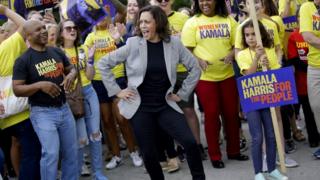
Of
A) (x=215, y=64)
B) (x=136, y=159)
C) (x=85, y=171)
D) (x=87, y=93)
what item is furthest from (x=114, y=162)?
(x=215, y=64)

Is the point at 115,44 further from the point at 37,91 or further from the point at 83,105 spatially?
the point at 37,91

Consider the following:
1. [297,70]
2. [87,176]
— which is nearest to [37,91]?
[87,176]

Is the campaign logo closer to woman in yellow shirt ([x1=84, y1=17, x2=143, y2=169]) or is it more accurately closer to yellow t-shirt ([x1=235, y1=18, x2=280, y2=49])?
yellow t-shirt ([x1=235, y1=18, x2=280, y2=49])

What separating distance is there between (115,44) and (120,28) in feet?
0.71

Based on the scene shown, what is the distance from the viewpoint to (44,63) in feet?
17.5

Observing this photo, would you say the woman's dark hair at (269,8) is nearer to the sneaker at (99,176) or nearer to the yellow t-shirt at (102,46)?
the yellow t-shirt at (102,46)

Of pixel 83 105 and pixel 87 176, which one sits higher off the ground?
pixel 83 105

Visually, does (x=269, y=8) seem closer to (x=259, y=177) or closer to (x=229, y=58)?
(x=229, y=58)

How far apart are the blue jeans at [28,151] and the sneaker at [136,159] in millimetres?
1712

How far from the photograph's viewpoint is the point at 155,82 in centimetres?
535

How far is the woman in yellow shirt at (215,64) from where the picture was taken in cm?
661

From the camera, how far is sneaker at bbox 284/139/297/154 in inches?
275

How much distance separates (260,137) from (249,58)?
0.84 meters

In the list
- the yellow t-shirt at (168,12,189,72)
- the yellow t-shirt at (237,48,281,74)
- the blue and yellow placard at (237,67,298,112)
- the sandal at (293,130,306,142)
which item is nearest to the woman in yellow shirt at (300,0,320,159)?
the yellow t-shirt at (237,48,281,74)
